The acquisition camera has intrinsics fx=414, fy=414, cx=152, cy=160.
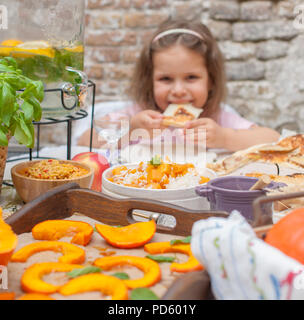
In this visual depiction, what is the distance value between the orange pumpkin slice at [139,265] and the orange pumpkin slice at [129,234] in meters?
0.06

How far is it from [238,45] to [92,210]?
2.11m

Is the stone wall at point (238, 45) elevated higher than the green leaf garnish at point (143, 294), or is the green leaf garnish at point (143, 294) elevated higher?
the stone wall at point (238, 45)

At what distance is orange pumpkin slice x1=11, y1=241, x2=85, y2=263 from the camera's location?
1.99 feet

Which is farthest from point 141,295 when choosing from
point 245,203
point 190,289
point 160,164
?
point 160,164

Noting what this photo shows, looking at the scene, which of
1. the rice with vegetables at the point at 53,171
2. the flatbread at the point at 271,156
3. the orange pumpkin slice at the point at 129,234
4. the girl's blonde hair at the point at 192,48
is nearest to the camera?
the orange pumpkin slice at the point at 129,234

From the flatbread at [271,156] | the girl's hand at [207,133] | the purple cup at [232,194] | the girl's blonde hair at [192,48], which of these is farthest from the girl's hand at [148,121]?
the purple cup at [232,194]

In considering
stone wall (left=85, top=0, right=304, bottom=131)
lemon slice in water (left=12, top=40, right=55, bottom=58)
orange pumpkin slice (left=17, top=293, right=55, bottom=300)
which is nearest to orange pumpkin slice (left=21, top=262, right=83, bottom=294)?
orange pumpkin slice (left=17, top=293, right=55, bottom=300)

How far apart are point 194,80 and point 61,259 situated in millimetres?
1644

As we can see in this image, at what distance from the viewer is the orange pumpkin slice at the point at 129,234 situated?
2.19 feet

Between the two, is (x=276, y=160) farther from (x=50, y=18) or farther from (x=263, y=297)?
(x=263, y=297)

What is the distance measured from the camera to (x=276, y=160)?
1.35 metres
